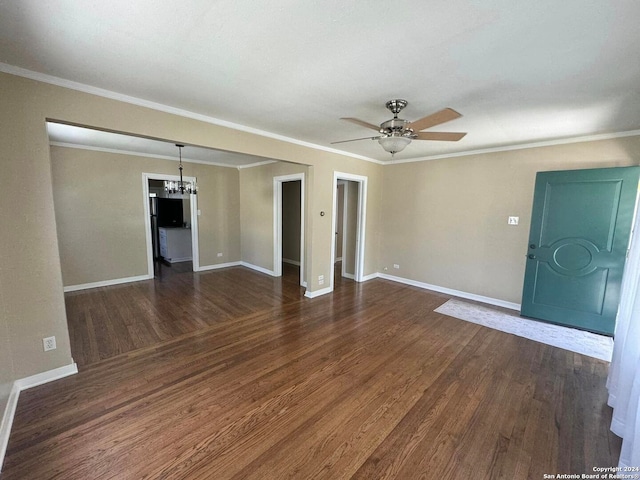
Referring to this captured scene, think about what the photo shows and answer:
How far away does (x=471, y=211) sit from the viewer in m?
4.46

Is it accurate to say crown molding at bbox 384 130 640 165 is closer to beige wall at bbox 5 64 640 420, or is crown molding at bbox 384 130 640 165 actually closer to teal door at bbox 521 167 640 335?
beige wall at bbox 5 64 640 420

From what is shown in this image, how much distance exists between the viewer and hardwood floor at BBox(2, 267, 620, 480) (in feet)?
5.21

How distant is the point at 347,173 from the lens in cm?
480

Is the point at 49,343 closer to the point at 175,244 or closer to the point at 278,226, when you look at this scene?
the point at 278,226

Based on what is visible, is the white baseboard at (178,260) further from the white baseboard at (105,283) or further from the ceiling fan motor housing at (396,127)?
the ceiling fan motor housing at (396,127)

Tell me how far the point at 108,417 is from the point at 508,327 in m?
4.36

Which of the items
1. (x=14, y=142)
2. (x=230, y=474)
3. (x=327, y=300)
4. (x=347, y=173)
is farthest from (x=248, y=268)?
(x=230, y=474)

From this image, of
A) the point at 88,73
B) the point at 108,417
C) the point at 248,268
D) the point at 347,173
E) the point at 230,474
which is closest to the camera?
the point at 230,474

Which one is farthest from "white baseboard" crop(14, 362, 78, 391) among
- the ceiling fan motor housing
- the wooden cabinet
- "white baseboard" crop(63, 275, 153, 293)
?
the wooden cabinet

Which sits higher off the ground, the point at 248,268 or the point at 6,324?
the point at 6,324

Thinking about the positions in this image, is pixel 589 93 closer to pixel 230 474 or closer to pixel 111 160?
pixel 230 474

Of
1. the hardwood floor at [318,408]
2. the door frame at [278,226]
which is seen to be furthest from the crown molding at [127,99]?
the hardwood floor at [318,408]

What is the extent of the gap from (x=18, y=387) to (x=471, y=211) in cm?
579

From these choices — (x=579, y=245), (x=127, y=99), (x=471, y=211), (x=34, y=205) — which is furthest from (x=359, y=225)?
(x=34, y=205)
